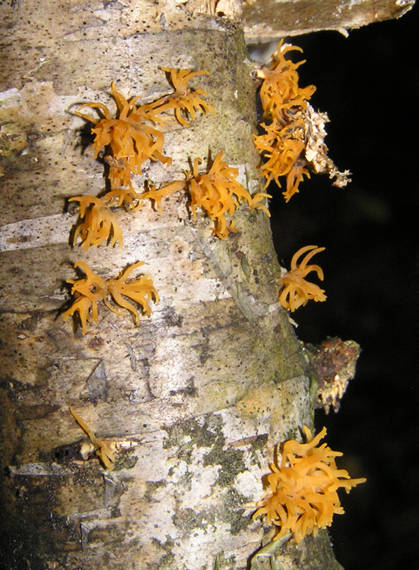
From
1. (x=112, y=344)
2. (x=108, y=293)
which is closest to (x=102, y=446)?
(x=112, y=344)

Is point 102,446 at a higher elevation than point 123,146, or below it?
below

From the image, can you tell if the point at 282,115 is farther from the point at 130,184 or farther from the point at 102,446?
the point at 102,446

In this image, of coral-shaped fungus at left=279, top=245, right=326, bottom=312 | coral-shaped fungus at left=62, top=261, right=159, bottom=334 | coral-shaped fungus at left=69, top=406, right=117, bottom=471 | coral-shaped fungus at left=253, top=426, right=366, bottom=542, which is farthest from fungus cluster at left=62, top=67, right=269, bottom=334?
coral-shaped fungus at left=253, top=426, right=366, bottom=542

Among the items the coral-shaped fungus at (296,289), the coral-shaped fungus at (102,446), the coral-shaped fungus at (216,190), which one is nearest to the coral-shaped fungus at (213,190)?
the coral-shaped fungus at (216,190)

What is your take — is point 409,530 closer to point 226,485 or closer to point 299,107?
point 226,485

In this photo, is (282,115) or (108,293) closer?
(108,293)

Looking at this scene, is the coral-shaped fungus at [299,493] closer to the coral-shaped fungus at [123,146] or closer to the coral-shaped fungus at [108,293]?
the coral-shaped fungus at [108,293]

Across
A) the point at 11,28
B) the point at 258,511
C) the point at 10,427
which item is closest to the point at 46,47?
the point at 11,28
